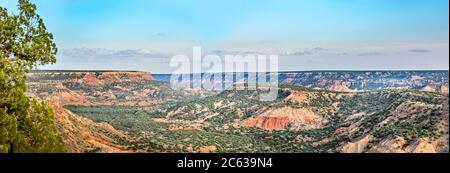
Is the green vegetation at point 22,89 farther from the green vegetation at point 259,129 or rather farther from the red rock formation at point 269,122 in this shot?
the red rock formation at point 269,122

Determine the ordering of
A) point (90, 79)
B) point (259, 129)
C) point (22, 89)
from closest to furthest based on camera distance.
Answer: point (22, 89) < point (259, 129) < point (90, 79)

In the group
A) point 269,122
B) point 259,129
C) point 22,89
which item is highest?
point 22,89

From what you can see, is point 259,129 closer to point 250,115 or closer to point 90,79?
point 250,115

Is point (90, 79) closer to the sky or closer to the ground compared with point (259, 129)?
closer to the sky

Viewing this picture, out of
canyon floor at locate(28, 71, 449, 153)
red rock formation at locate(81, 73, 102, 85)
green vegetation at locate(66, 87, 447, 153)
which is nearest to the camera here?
canyon floor at locate(28, 71, 449, 153)

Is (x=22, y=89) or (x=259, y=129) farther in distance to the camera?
(x=259, y=129)

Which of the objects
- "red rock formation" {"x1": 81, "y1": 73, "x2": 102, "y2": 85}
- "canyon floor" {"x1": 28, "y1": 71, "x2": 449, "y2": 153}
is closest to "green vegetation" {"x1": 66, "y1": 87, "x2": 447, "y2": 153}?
"canyon floor" {"x1": 28, "y1": 71, "x2": 449, "y2": 153}

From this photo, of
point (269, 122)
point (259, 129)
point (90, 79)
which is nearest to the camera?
point (259, 129)

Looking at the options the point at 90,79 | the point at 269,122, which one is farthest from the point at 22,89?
the point at 90,79

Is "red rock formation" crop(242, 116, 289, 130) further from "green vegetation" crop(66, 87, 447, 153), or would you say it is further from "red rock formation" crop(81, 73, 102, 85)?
"red rock formation" crop(81, 73, 102, 85)
